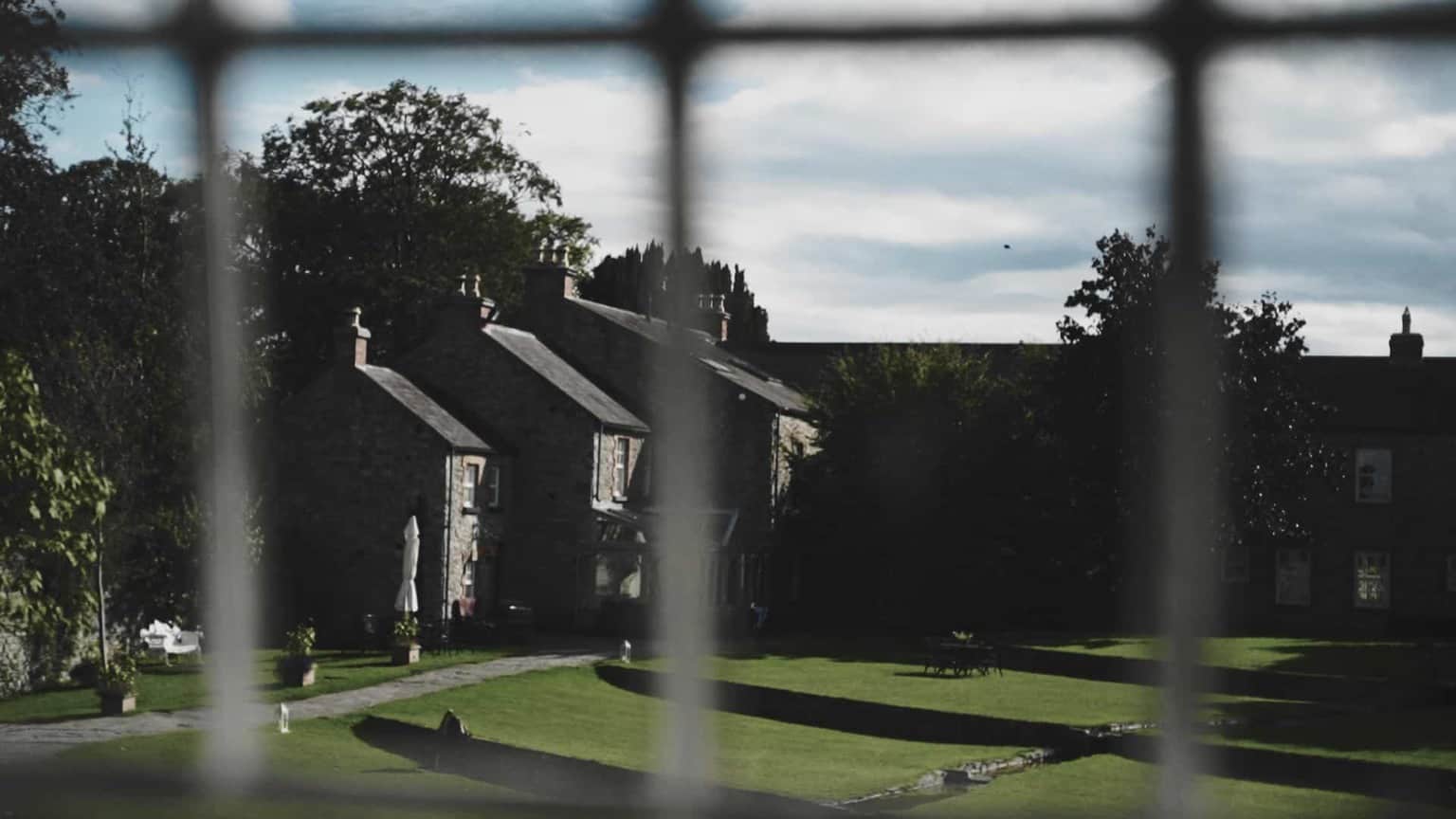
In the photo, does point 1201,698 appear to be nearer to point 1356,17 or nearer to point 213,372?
point 1356,17

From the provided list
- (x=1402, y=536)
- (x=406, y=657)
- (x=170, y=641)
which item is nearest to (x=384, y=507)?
(x=406, y=657)

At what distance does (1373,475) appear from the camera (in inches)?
99.9

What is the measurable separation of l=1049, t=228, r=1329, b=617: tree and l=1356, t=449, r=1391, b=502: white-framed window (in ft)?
0.40

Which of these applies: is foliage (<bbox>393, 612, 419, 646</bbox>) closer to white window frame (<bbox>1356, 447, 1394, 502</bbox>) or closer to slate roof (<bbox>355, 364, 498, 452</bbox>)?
slate roof (<bbox>355, 364, 498, 452</bbox>)

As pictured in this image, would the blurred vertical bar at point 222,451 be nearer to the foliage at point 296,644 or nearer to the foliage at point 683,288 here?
the foliage at point 683,288

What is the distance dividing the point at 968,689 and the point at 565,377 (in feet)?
36.3

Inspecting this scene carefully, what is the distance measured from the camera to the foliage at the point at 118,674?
181 inches

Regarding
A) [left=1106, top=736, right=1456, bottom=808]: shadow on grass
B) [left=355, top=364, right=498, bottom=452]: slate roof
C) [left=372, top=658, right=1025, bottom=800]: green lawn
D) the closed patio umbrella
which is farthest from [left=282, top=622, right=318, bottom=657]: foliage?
[left=355, top=364, right=498, bottom=452]: slate roof

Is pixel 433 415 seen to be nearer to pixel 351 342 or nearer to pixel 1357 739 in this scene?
pixel 1357 739

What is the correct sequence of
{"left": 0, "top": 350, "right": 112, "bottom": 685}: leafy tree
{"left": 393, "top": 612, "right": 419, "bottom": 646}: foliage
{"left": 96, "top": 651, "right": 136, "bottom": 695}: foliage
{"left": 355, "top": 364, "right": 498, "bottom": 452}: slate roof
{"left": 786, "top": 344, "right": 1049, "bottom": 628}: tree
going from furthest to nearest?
{"left": 355, "top": 364, "right": 498, "bottom": 452}: slate roof
{"left": 393, "top": 612, "right": 419, "bottom": 646}: foliage
{"left": 96, "top": 651, "right": 136, "bottom": 695}: foliage
{"left": 786, "top": 344, "right": 1049, "bottom": 628}: tree
{"left": 0, "top": 350, "right": 112, "bottom": 685}: leafy tree

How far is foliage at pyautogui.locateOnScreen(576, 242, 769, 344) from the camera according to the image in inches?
62.0

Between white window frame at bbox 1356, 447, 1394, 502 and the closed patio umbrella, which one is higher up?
white window frame at bbox 1356, 447, 1394, 502

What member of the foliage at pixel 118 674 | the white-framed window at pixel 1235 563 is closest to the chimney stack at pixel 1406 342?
the white-framed window at pixel 1235 563

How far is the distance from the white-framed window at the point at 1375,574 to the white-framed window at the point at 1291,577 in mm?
116
